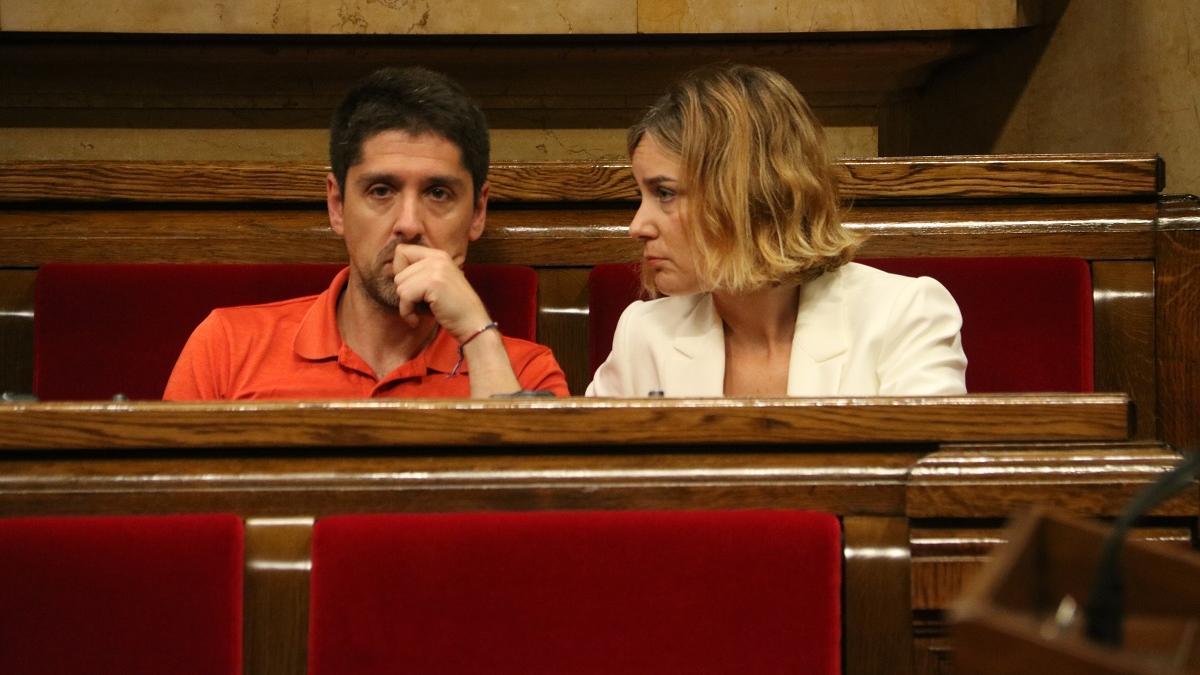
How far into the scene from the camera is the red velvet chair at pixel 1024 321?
891 mm

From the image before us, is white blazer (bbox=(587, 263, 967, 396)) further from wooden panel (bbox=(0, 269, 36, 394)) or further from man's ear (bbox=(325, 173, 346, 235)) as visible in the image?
wooden panel (bbox=(0, 269, 36, 394))

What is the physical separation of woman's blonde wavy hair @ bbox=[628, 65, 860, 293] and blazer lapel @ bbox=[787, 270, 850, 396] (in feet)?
0.05

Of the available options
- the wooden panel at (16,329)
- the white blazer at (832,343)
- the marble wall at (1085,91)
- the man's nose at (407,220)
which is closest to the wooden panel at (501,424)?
the white blazer at (832,343)

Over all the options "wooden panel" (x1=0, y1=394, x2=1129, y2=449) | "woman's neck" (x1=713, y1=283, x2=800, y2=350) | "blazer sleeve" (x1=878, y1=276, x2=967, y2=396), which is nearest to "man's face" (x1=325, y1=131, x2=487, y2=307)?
"woman's neck" (x1=713, y1=283, x2=800, y2=350)

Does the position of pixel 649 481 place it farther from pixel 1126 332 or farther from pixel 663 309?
pixel 1126 332

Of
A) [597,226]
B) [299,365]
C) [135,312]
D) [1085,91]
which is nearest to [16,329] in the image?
[135,312]

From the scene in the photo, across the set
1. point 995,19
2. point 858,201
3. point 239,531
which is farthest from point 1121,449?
point 995,19

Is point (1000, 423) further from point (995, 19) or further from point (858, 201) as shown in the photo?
point (995, 19)

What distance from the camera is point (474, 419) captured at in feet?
1.47

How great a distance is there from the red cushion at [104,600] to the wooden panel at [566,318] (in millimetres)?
580

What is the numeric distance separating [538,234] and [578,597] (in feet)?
1.96

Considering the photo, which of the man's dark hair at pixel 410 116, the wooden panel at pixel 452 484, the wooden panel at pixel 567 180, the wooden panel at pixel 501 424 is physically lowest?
the wooden panel at pixel 452 484

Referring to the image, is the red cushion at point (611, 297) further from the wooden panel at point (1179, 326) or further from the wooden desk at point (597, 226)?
the wooden panel at point (1179, 326)

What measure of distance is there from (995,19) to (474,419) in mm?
981
